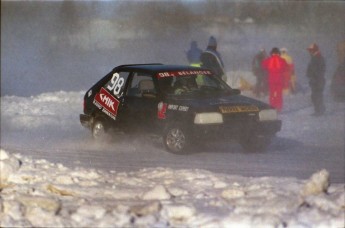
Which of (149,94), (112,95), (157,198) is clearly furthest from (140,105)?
(157,198)

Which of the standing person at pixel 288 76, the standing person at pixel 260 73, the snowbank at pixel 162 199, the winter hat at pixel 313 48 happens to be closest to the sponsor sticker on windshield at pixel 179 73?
the standing person at pixel 260 73

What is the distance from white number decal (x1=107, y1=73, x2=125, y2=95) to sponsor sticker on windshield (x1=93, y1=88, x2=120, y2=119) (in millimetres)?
90

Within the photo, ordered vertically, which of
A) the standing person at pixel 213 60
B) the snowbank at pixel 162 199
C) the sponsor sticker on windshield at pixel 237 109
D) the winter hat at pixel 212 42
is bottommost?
the snowbank at pixel 162 199

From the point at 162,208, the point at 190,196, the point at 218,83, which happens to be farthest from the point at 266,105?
the point at 162,208

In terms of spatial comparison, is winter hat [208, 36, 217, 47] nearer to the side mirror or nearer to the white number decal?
the side mirror

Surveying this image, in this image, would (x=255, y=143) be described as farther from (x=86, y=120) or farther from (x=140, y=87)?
(x=86, y=120)

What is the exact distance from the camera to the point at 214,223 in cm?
665

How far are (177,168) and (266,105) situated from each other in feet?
5.21

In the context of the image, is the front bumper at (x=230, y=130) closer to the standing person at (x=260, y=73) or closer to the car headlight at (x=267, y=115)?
the car headlight at (x=267, y=115)

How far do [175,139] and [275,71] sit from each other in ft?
9.84

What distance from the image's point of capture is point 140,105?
10.0m

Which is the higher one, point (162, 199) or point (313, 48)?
point (313, 48)

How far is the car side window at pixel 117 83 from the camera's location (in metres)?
10.2

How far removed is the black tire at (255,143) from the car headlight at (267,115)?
0.28m
